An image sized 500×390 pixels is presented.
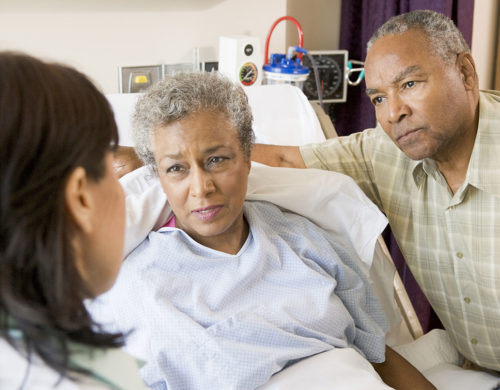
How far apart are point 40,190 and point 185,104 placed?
0.75 metres

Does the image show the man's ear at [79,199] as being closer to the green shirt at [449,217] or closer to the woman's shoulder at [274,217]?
the woman's shoulder at [274,217]

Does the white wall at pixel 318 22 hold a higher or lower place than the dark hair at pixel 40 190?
higher

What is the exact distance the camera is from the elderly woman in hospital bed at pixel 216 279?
1.34 m

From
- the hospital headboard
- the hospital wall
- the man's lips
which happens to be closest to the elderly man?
the man's lips

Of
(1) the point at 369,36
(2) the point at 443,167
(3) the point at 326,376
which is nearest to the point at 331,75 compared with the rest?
(1) the point at 369,36

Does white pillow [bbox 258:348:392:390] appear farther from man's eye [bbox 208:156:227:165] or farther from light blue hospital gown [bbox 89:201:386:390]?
man's eye [bbox 208:156:227:165]

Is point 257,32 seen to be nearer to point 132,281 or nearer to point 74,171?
point 132,281

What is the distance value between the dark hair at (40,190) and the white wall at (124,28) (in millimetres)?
1631

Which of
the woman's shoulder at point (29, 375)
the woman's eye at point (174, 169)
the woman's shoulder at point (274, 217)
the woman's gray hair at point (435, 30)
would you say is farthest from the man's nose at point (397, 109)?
the woman's shoulder at point (29, 375)

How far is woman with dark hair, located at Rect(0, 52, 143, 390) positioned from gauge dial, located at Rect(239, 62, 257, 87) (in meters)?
1.78

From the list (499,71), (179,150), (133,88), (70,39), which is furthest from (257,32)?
(179,150)

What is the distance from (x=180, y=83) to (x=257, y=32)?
144 centimetres

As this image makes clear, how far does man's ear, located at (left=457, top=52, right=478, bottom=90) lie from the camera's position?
5.45ft

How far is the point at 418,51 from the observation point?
5.29ft
